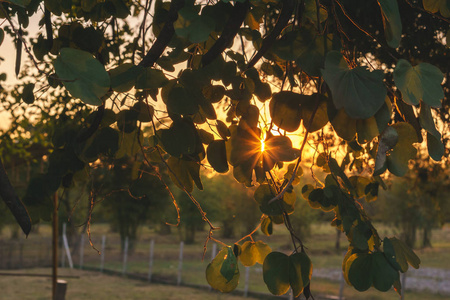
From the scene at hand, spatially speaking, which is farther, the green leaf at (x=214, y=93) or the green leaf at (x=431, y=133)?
the green leaf at (x=214, y=93)

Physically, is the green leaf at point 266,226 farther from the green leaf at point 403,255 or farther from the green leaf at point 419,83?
the green leaf at point 419,83

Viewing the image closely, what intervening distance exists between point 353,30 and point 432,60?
6.80 ft

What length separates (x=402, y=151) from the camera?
1077mm

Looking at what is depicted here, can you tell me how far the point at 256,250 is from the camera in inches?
65.6

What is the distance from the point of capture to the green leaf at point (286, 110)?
1199mm

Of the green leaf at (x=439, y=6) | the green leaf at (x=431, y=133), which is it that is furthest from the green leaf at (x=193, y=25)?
the green leaf at (x=439, y=6)

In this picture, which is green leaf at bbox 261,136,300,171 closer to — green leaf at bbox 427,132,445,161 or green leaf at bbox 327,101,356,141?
green leaf at bbox 327,101,356,141

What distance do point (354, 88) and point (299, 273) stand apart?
465 mm

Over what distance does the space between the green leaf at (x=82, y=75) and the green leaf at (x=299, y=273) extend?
553mm

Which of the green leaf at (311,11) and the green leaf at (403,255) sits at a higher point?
the green leaf at (311,11)

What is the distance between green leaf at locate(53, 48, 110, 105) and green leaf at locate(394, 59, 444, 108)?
19.9 inches

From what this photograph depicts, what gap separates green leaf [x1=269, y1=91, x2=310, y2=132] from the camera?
47.2 inches

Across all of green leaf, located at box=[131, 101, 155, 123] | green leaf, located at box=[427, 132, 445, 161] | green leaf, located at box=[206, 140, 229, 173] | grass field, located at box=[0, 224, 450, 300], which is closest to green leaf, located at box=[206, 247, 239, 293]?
green leaf, located at box=[206, 140, 229, 173]

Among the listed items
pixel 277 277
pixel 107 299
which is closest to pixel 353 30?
pixel 277 277
